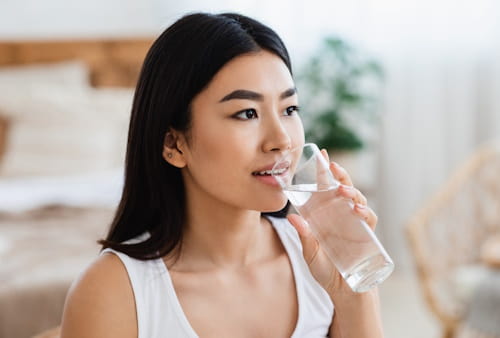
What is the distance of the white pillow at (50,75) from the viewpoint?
396cm

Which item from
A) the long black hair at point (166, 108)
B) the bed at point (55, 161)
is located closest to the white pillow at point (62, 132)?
the bed at point (55, 161)

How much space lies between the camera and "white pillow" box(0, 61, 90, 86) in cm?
396

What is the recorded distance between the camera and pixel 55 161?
3.56m

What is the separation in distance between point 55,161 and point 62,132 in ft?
0.47

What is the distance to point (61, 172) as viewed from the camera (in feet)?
11.5

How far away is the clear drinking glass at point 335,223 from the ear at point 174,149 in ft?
0.78

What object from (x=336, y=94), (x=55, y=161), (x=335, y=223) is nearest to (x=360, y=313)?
(x=335, y=223)

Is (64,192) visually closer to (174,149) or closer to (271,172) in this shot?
(174,149)

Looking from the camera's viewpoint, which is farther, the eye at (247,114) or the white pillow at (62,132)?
the white pillow at (62,132)

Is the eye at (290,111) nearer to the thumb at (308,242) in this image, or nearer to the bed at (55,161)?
the thumb at (308,242)

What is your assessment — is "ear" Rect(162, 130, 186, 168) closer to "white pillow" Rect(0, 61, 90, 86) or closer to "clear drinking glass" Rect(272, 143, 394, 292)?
"clear drinking glass" Rect(272, 143, 394, 292)

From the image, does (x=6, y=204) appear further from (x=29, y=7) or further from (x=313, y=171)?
(x=313, y=171)

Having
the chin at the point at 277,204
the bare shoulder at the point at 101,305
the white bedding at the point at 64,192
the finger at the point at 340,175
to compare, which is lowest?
the white bedding at the point at 64,192

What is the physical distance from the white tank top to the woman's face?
18cm
